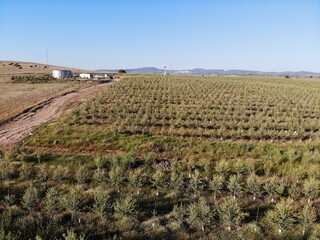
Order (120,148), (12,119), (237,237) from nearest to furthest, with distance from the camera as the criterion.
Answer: (237,237), (120,148), (12,119)

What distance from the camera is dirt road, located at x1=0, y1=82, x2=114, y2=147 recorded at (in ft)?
82.2

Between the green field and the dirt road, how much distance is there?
186 centimetres

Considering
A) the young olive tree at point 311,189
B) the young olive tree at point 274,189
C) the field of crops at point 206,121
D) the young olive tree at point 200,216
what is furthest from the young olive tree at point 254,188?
the field of crops at point 206,121

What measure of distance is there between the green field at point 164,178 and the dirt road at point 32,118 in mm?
1857

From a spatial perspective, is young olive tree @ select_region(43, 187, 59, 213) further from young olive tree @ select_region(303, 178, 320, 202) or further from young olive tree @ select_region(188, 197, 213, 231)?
young olive tree @ select_region(303, 178, 320, 202)

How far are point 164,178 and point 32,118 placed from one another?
22.2m

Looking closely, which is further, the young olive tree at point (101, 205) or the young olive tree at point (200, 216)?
the young olive tree at point (101, 205)

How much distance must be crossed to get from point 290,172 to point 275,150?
11.5ft

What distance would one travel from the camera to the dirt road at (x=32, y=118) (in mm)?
25047

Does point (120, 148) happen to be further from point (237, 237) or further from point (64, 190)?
point (237, 237)

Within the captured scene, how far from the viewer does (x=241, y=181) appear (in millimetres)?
16594

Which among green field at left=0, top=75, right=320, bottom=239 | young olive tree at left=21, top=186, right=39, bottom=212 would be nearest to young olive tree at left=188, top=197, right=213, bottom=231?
green field at left=0, top=75, right=320, bottom=239

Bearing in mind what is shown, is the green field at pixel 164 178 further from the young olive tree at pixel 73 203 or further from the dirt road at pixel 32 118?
the dirt road at pixel 32 118

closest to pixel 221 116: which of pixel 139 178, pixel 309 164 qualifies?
pixel 309 164
